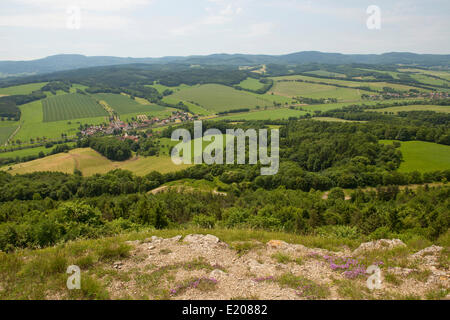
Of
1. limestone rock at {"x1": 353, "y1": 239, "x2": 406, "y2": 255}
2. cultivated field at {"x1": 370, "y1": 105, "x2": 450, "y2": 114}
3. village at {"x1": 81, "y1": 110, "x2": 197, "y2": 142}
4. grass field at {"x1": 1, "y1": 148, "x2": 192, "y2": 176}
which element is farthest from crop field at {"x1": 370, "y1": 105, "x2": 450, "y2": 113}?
limestone rock at {"x1": 353, "y1": 239, "x2": 406, "y2": 255}

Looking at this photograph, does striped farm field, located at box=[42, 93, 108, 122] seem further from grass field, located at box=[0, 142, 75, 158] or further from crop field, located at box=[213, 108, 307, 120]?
crop field, located at box=[213, 108, 307, 120]

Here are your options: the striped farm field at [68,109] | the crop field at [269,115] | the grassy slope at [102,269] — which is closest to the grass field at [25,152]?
the striped farm field at [68,109]

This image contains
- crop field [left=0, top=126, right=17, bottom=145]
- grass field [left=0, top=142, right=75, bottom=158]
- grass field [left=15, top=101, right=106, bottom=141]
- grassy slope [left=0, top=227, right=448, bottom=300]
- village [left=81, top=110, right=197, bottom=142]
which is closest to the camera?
grassy slope [left=0, top=227, right=448, bottom=300]

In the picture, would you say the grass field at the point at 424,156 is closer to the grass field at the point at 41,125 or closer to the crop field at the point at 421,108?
the crop field at the point at 421,108


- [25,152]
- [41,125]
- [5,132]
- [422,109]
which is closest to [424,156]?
[422,109]

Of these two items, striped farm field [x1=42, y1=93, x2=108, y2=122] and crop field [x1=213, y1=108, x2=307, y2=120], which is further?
striped farm field [x1=42, y1=93, x2=108, y2=122]

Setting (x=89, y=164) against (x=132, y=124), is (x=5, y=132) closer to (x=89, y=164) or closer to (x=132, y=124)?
(x=132, y=124)
